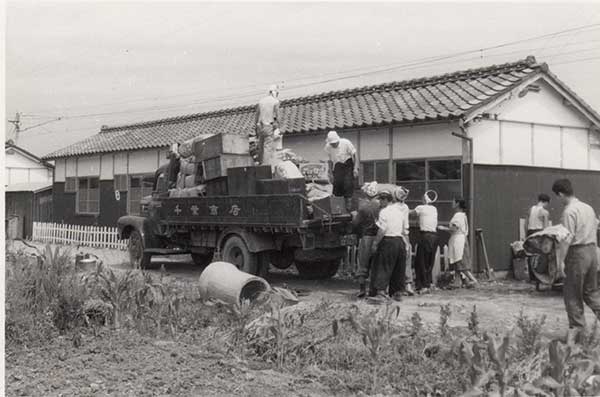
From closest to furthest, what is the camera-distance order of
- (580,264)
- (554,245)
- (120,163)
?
(580,264) < (554,245) < (120,163)

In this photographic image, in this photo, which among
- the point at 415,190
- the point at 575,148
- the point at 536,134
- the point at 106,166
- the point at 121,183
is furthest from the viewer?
the point at 106,166

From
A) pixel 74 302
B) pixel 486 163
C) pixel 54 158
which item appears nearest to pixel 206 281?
pixel 74 302

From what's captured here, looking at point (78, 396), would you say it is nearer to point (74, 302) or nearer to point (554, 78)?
point (74, 302)

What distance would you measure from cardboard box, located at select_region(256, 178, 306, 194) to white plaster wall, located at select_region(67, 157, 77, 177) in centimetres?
1628

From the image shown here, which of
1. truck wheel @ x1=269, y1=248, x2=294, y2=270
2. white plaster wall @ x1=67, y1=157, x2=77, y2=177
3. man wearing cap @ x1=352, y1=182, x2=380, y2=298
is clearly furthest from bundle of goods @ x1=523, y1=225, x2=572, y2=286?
white plaster wall @ x1=67, y1=157, x2=77, y2=177

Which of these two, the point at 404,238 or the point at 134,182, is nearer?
the point at 404,238

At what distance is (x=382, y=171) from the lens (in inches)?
585

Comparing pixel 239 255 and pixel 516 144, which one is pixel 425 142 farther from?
pixel 239 255

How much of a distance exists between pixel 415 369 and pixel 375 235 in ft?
16.0

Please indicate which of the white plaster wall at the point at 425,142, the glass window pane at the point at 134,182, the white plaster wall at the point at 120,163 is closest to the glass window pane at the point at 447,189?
the white plaster wall at the point at 425,142

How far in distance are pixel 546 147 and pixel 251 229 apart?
730 centimetres

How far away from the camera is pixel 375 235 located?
1022 centimetres

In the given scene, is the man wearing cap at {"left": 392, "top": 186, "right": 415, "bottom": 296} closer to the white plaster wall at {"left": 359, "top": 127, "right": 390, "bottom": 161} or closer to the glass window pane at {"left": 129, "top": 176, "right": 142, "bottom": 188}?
the white plaster wall at {"left": 359, "top": 127, "right": 390, "bottom": 161}

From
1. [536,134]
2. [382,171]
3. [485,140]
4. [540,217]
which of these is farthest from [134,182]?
[540,217]
